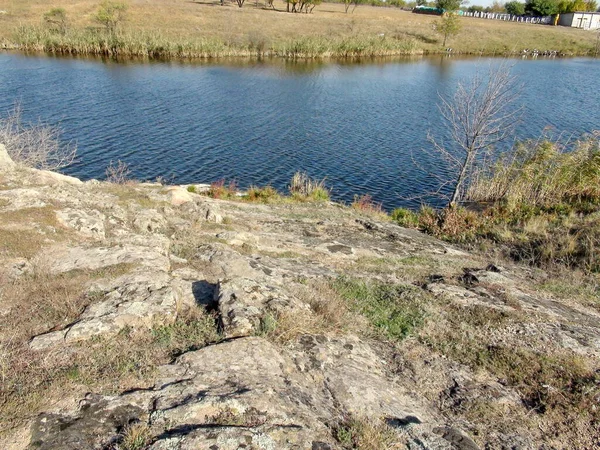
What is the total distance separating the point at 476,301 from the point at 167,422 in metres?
7.38

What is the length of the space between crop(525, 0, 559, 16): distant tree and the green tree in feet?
461

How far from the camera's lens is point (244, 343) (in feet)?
21.5

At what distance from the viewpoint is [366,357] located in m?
7.23

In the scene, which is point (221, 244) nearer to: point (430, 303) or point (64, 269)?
Result: point (64, 269)

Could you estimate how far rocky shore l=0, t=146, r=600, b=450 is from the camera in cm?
505

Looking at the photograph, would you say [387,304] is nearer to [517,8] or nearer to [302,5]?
[302,5]

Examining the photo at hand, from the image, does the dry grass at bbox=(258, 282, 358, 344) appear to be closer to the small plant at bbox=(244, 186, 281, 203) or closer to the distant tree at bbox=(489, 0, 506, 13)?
the small plant at bbox=(244, 186, 281, 203)

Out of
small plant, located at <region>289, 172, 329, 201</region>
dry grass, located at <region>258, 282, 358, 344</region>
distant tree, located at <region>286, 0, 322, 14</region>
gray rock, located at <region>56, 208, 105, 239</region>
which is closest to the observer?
dry grass, located at <region>258, 282, 358, 344</region>

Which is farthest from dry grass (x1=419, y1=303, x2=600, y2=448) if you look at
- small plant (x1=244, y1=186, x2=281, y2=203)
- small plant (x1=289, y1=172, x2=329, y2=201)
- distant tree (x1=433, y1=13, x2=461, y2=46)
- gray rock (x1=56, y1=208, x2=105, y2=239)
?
distant tree (x1=433, y1=13, x2=461, y2=46)

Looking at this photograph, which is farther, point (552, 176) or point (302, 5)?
point (302, 5)

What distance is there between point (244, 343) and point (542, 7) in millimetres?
182657

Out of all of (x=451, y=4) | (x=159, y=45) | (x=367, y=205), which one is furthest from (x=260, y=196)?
(x=451, y=4)

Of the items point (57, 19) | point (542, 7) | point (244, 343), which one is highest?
point (542, 7)

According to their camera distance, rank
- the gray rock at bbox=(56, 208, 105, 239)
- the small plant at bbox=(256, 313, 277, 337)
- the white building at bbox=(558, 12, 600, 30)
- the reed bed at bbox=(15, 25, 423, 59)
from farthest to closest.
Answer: the white building at bbox=(558, 12, 600, 30), the reed bed at bbox=(15, 25, 423, 59), the gray rock at bbox=(56, 208, 105, 239), the small plant at bbox=(256, 313, 277, 337)
